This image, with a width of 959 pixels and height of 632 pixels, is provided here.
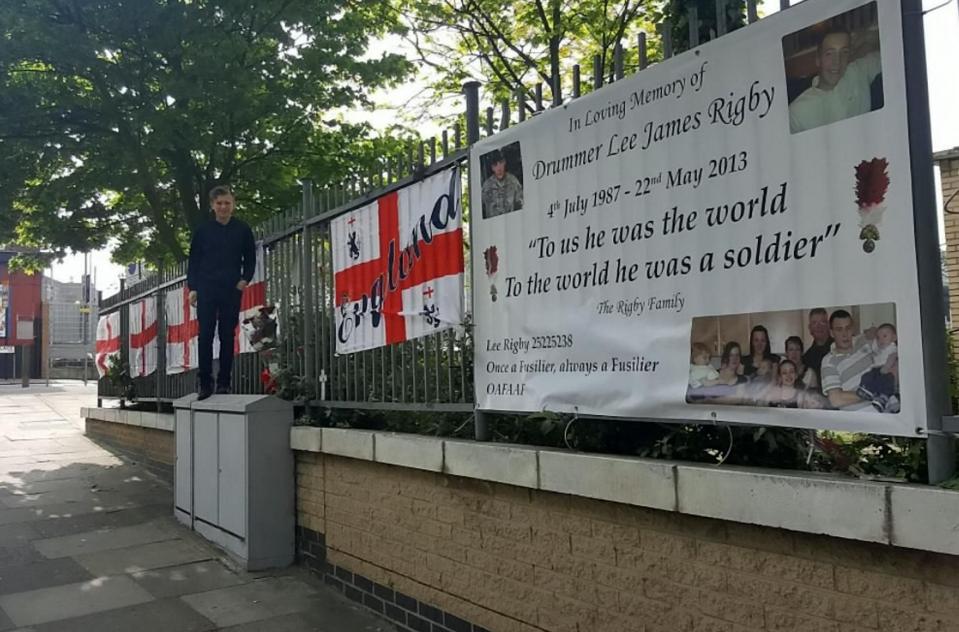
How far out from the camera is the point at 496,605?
4.11 metres

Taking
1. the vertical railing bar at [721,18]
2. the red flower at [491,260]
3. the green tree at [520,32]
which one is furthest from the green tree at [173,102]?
the vertical railing bar at [721,18]

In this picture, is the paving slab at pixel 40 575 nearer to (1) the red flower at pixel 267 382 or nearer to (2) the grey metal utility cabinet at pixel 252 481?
(2) the grey metal utility cabinet at pixel 252 481

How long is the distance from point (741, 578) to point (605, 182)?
1.75 m

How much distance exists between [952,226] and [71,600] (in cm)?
550

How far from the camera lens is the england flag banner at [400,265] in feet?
15.5

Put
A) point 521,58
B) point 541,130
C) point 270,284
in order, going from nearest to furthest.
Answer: point 541,130, point 270,284, point 521,58

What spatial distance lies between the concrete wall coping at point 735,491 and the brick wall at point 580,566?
3.5 inches

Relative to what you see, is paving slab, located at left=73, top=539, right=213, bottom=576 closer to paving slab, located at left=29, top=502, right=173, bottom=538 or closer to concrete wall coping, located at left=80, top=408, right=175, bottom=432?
paving slab, located at left=29, top=502, right=173, bottom=538

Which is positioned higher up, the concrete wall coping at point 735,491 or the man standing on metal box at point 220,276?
the man standing on metal box at point 220,276

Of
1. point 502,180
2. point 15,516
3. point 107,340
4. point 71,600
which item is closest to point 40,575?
point 71,600

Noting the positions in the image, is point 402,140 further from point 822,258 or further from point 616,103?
point 822,258

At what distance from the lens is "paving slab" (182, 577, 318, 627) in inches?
201

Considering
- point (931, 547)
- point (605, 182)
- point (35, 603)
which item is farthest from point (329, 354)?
point (931, 547)

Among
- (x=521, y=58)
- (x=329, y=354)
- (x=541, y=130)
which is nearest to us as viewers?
(x=541, y=130)
